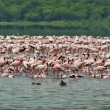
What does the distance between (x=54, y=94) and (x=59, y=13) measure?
8590cm

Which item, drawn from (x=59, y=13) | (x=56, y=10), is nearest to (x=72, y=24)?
(x=59, y=13)

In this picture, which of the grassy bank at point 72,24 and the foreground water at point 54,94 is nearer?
the foreground water at point 54,94

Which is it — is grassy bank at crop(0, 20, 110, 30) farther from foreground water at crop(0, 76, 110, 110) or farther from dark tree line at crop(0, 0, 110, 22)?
foreground water at crop(0, 76, 110, 110)

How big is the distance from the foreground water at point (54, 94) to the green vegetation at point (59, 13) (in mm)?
78001

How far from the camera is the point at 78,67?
27094 millimetres

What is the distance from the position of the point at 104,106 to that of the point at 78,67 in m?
7.22

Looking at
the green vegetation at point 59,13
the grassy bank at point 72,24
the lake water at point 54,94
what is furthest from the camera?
A: the green vegetation at point 59,13

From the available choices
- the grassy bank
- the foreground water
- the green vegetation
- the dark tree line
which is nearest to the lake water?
the foreground water

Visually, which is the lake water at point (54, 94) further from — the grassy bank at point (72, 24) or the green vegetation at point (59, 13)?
the green vegetation at point (59, 13)

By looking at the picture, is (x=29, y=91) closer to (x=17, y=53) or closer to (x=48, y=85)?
(x=48, y=85)

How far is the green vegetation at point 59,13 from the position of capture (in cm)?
10631

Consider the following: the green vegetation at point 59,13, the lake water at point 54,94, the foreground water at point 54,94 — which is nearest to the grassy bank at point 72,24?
the green vegetation at point 59,13

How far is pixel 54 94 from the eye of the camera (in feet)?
72.3

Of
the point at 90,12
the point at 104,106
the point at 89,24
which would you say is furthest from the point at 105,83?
the point at 90,12
